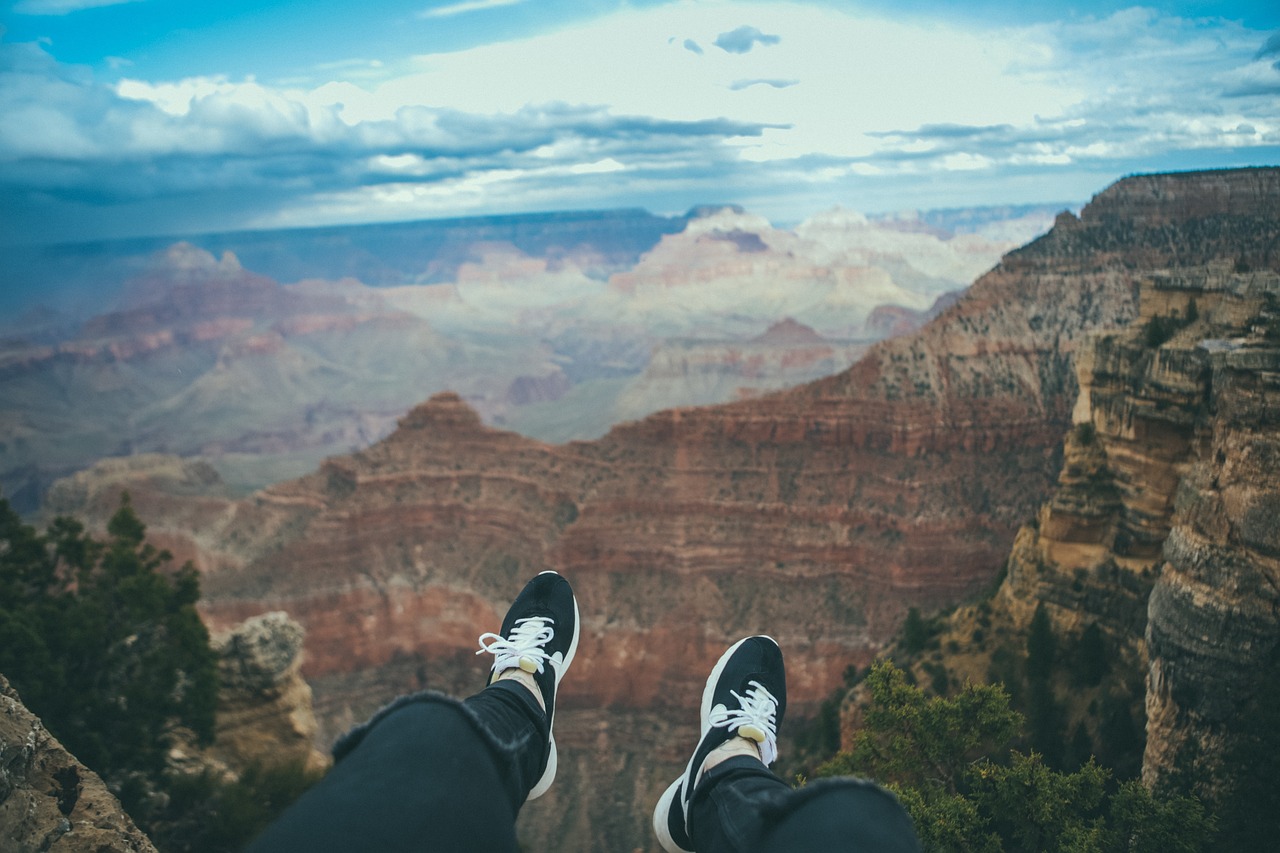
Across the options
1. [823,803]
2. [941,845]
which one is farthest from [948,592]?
[823,803]

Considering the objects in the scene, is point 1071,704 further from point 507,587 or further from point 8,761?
point 507,587

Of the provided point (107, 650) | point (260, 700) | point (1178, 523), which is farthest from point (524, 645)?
point (260, 700)

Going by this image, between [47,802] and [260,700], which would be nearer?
[47,802]

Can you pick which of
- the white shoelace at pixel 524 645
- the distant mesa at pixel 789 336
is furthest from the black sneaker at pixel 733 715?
the distant mesa at pixel 789 336

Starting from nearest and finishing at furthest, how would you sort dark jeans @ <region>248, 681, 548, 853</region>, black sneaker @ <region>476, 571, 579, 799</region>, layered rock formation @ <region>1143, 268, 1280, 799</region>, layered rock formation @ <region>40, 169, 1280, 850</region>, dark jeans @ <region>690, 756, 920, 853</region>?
dark jeans @ <region>248, 681, 548, 853</region>
dark jeans @ <region>690, 756, 920, 853</region>
black sneaker @ <region>476, 571, 579, 799</region>
layered rock formation @ <region>1143, 268, 1280, 799</region>
layered rock formation @ <region>40, 169, 1280, 850</region>

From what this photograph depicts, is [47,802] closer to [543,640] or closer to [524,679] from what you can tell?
[524,679]

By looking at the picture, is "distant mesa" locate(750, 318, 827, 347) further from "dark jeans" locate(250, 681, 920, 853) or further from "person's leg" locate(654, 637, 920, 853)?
"dark jeans" locate(250, 681, 920, 853)

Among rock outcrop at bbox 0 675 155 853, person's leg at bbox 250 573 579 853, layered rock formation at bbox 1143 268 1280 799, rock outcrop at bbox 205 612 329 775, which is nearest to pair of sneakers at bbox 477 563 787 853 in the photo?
person's leg at bbox 250 573 579 853
